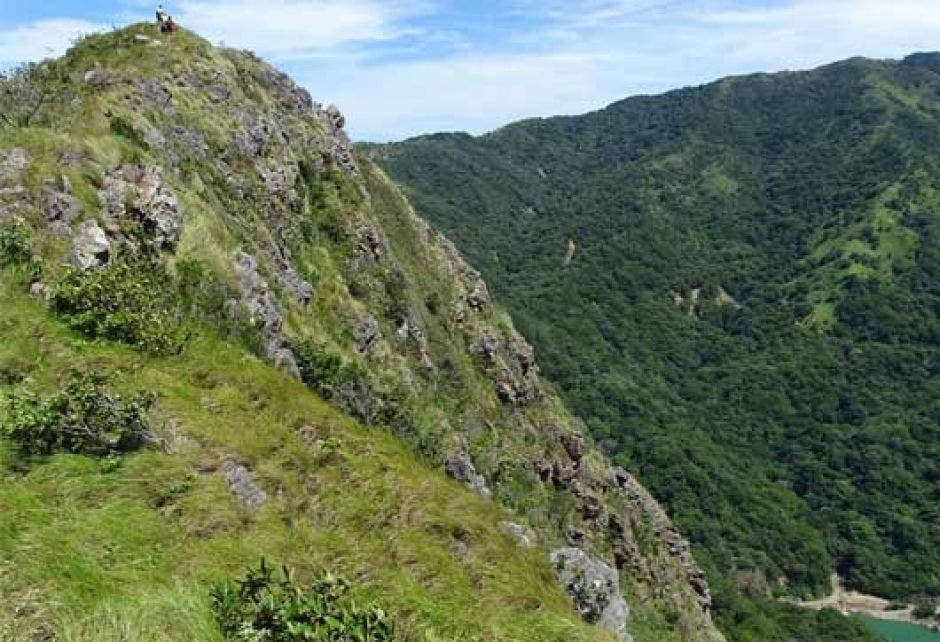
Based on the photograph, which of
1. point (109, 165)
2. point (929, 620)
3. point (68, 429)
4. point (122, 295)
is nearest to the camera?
point (68, 429)

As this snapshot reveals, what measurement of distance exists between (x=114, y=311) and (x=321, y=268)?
26044 millimetres

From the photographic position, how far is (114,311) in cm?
1457

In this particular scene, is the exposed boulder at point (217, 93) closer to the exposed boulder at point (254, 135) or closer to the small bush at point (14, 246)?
the exposed boulder at point (254, 135)

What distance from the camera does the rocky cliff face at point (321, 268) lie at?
19688 mm

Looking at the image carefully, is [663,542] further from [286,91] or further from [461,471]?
[461,471]

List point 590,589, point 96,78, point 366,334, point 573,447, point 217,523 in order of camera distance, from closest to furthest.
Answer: point 217,523 < point 590,589 < point 96,78 < point 366,334 < point 573,447

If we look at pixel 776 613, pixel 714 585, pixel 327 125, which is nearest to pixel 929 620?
pixel 776 613

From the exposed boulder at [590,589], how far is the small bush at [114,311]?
768 cm

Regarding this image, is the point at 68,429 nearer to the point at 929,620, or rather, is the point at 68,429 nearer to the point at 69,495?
the point at 69,495

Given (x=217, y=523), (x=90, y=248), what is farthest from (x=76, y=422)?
(x=90, y=248)

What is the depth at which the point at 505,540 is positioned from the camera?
12711 millimetres

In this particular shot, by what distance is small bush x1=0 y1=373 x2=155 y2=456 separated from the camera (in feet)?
34.3

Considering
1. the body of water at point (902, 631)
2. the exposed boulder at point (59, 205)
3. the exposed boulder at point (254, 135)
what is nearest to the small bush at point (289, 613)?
the exposed boulder at point (59, 205)

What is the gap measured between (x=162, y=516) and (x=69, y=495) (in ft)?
3.30
